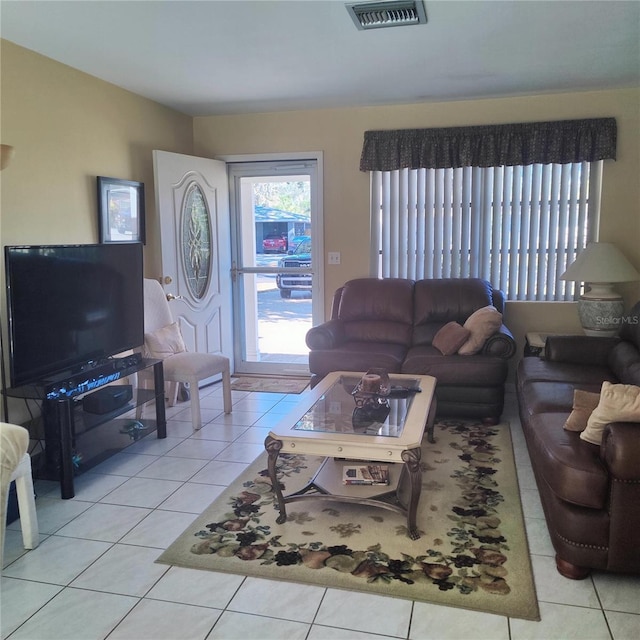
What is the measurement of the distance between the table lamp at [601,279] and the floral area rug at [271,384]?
2.39 meters

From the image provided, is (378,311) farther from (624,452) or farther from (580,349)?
(624,452)

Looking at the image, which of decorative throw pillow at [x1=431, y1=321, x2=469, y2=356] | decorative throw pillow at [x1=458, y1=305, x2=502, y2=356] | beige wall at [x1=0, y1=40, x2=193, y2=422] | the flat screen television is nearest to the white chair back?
the flat screen television

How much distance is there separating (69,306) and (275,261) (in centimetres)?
259

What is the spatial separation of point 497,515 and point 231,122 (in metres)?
4.18

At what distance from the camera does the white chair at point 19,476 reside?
7.23 feet

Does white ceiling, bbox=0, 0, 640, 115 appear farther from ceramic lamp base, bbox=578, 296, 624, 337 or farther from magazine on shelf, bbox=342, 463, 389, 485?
magazine on shelf, bbox=342, 463, 389, 485

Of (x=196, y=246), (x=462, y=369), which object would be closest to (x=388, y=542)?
(x=462, y=369)

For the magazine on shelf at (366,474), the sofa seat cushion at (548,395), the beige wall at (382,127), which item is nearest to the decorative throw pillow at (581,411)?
the sofa seat cushion at (548,395)

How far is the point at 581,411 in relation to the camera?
2.50 metres

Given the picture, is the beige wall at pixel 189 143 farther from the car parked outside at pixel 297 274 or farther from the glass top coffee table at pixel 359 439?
the glass top coffee table at pixel 359 439

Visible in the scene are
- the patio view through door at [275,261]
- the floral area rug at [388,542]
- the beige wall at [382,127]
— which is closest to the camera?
the floral area rug at [388,542]

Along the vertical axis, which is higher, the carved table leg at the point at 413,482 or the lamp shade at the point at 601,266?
the lamp shade at the point at 601,266

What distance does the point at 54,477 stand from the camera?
10.0 ft

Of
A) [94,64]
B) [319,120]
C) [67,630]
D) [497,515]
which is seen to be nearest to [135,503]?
[67,630]
